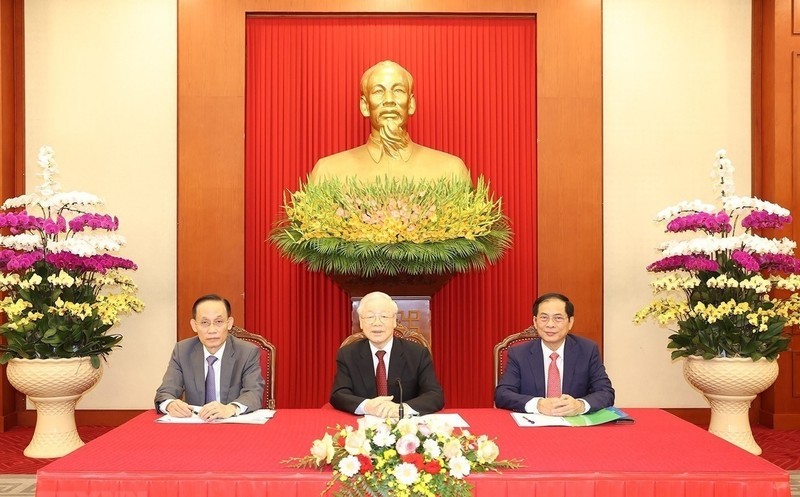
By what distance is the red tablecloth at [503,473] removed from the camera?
2.22 metres

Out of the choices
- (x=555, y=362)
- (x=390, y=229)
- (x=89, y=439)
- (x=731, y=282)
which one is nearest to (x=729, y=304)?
(x=731, y=282)

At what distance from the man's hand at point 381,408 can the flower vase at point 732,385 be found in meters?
2.74

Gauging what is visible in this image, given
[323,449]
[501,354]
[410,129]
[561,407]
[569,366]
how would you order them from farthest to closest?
[410,129], [501,354], [569,366], [561,407], [323,449]

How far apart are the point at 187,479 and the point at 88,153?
456cm

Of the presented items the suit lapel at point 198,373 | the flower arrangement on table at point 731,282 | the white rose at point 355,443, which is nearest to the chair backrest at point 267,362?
the suit lapel at point 198,373

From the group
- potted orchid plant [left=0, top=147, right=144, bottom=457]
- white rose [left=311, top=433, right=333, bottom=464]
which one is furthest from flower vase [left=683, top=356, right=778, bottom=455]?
potted orchid plant [left=0, top=147, right=144, bottom=457]

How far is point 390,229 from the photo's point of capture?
427 centimetres

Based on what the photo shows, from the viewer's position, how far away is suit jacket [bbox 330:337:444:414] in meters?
3.46

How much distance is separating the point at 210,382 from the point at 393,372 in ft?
2.74

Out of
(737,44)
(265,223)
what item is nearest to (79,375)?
(265,223)

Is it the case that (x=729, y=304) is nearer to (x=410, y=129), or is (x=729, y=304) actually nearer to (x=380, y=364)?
(x=380, y=364)

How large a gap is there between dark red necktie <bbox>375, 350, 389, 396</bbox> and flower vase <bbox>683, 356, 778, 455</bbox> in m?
2.45

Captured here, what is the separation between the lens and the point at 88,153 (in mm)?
6191

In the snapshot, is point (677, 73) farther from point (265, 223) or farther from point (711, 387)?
point (265, 223)
